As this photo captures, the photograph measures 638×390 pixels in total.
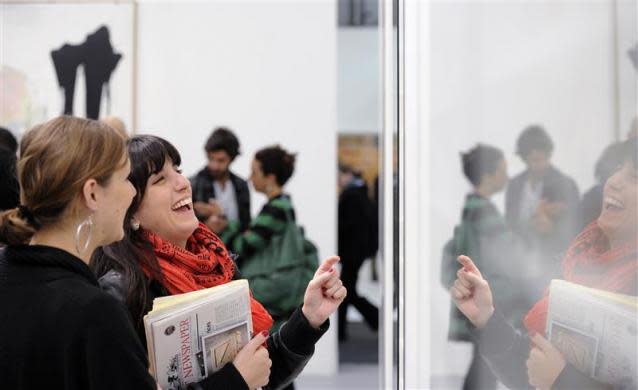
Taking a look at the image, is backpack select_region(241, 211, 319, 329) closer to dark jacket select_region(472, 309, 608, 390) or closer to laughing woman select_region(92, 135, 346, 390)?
laughing woman select_region(92, 135, 346, 390)

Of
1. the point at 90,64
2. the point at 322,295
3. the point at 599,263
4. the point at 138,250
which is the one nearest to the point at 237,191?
the point at 90,64

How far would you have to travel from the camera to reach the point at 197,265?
169 cm

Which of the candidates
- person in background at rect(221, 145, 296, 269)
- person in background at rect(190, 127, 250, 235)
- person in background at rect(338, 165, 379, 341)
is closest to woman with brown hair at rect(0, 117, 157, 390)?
person in background at rect(190, 127, 250, 235)

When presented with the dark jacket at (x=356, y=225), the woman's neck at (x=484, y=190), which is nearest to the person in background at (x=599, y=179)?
the woman's neck at (x=484, y=190)

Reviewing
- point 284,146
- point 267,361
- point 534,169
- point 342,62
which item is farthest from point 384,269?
point 342,62

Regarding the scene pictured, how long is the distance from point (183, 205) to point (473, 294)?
2.06 feet

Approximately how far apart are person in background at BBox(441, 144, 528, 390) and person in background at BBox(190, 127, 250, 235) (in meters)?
1.19

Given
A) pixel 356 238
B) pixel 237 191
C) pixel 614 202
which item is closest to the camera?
pixel 614 202

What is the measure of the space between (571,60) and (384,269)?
1.27 m

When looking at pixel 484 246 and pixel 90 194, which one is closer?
pixel 90 194

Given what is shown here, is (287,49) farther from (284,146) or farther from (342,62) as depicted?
(342,62)

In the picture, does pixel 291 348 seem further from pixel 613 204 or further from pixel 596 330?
pixel 613 204

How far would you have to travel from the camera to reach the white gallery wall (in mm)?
1108

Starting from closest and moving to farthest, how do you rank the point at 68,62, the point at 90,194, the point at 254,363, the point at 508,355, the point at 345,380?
the point at 90,194
the point at 508,355
the point at 254,363
the point at 68,62
the point at 345,380
